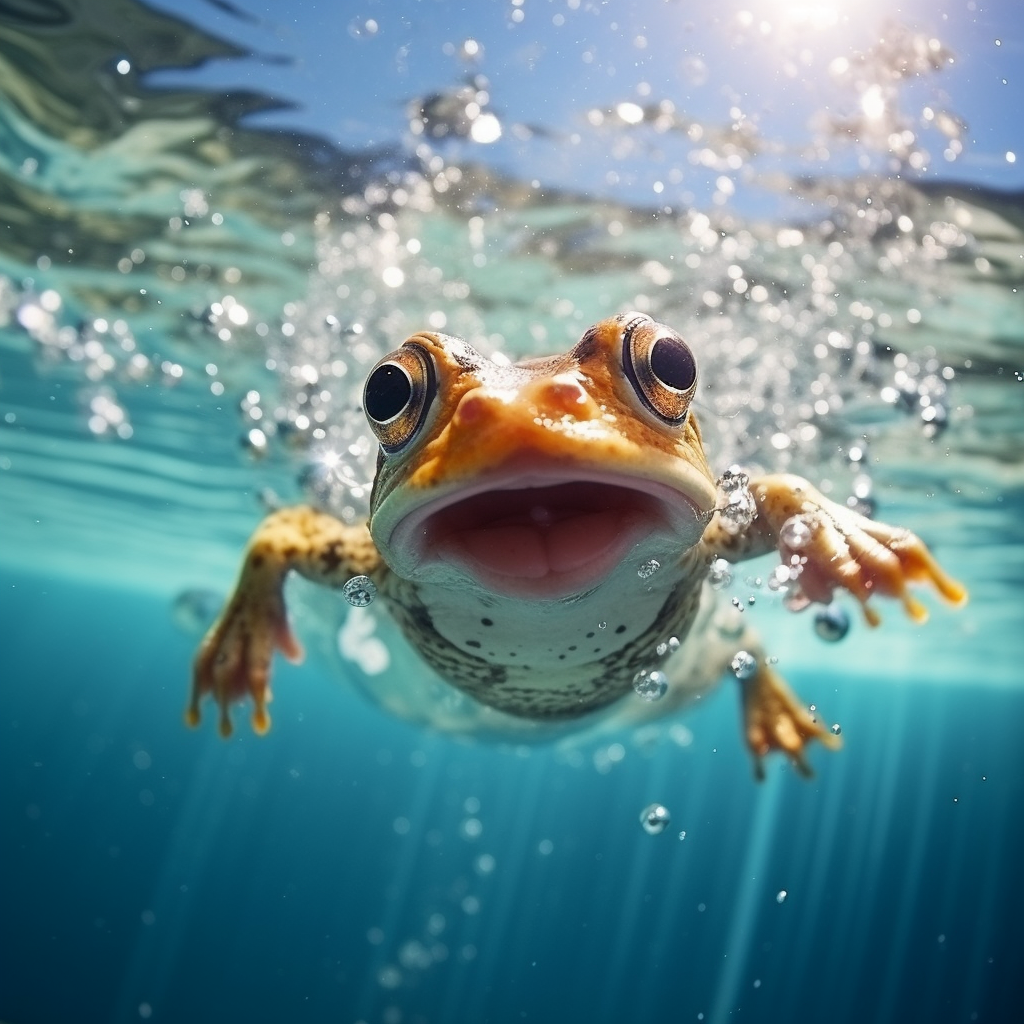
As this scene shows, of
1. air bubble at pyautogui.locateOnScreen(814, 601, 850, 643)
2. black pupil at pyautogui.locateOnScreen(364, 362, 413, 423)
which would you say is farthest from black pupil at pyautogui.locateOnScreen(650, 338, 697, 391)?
air bubble at pyautogui.locateOnScreen(814, 601, 850, 643)

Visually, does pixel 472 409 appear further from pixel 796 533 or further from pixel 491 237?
pixel 491 237

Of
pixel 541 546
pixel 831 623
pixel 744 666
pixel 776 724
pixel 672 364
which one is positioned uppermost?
pixel 831 623

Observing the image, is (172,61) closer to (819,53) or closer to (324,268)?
(324,268)

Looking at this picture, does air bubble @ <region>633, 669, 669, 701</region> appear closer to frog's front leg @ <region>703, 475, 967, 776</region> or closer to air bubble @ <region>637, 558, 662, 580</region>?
frog's front leg @ <region>703, 475, 967, 776</region>

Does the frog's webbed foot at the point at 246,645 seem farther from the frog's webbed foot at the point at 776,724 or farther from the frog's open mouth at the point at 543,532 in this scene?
the frog's webbed foot at the point at 776,724

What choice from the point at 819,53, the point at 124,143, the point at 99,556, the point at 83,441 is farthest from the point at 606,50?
the point at 99,556

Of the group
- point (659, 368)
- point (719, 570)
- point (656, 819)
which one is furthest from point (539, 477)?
point (656, 819)

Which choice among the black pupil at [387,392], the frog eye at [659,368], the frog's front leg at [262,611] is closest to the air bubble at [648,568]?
the frog eye at [659,368]
